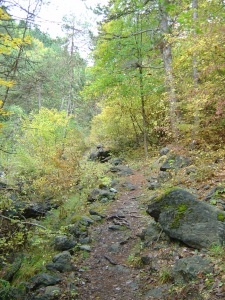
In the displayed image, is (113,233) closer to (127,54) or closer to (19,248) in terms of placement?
(19,248)

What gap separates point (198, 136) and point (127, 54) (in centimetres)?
646

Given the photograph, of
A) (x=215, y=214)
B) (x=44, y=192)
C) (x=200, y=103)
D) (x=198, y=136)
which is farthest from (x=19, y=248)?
(x=198, y=136)

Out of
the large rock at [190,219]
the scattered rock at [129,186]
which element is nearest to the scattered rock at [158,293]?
the large rock at [190,219]

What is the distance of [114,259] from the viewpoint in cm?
566

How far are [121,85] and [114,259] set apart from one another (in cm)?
1045

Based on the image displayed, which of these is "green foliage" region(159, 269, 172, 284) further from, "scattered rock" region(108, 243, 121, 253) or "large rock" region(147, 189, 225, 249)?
"scattered rock" region(108, 243, 121, 253)

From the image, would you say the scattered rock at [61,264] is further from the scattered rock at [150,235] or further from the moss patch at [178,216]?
the moss patch at [178,216]

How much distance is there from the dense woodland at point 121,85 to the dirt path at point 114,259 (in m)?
1.88

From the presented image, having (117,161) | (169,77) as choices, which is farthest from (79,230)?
(117,161)

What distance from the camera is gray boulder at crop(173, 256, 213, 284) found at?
375 cm

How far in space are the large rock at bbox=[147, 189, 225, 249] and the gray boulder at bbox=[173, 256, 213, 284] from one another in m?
0.44

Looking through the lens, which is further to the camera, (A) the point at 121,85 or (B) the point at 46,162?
(A) the point at 121,85

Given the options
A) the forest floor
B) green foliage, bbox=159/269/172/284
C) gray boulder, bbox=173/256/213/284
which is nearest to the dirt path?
the forest floor

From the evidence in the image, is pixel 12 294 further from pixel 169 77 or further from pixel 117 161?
pixel 117 161
